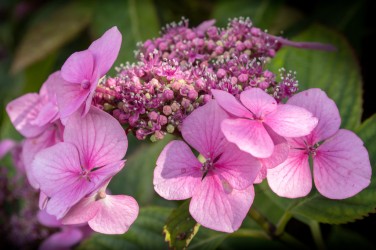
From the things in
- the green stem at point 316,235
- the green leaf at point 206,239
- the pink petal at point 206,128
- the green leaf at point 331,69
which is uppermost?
the green leaf at point 331,69

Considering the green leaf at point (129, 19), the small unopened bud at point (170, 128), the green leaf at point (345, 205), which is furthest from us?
the green leaf at point (129, 19)

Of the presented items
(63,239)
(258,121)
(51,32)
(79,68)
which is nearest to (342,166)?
Result: (258,121)

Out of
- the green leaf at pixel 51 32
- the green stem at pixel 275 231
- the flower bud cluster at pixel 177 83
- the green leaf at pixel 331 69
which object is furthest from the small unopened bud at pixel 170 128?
the green leaf at pixel 51 32

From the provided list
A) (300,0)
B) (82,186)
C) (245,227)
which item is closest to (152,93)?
(82,186)

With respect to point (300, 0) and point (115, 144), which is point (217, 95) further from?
point (300, 0)

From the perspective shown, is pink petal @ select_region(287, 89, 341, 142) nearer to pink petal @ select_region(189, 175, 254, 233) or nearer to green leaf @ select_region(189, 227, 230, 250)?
pink petal @ select_region(189, 175, 254, 233)

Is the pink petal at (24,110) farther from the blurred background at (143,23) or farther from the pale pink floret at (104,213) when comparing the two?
the blurred background at (143,23)

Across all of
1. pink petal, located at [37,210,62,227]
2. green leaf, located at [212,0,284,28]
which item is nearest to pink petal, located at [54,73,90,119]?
pink petal, located at [37,210,62,227]
